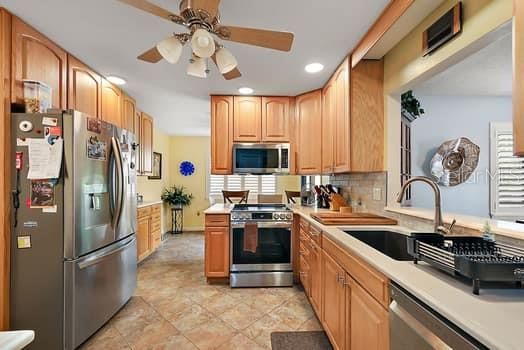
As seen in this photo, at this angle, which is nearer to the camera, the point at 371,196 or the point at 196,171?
the point at 371,196

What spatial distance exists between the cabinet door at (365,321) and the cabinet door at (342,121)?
125 cm

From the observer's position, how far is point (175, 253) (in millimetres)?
4711

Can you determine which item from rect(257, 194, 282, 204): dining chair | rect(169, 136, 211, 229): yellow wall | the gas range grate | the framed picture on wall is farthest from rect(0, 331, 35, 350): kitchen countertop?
rect(169, 136, 211, 229): yellow wall

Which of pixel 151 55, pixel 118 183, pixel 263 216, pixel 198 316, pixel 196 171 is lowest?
pixel 198 316

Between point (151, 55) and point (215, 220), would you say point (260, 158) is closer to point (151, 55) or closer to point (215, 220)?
point (215, 220)

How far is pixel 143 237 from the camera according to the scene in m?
4.15

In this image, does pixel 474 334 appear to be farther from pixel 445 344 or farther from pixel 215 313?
pixel 215 313

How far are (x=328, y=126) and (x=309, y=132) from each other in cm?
42

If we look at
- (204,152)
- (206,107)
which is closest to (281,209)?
(206,107)

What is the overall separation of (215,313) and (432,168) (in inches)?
112

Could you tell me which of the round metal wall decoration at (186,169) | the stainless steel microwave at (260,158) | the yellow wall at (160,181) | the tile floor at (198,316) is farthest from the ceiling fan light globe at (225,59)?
the round metal wall decoration at (186,169)

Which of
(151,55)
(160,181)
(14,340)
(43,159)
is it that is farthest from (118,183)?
(160,181)

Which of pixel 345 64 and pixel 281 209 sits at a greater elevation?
→ pixel 345 64

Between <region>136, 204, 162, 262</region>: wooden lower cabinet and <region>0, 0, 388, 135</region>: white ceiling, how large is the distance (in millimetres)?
1823
